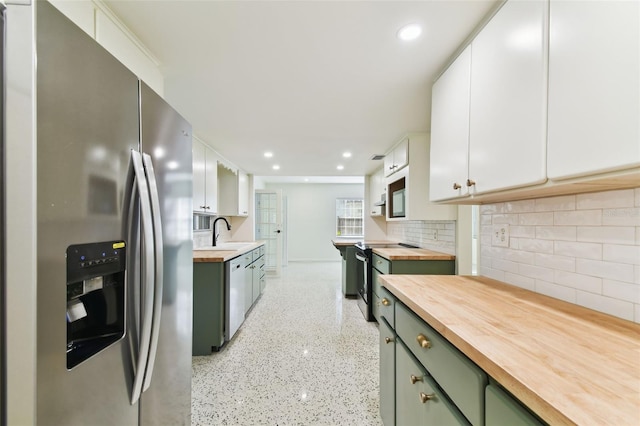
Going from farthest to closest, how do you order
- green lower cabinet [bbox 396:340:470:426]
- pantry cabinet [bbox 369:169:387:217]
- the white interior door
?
1. the white interior door
2. pantry cabinet [bbox 369:169:387:217]
3. green lower cabinet [bbox 396:340:470:426]

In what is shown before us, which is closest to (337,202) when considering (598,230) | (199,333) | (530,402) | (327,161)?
(327,161)

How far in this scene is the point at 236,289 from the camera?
277 cm

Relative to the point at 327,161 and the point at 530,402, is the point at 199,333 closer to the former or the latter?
the point at 530,402

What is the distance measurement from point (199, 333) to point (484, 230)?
2.48 metres

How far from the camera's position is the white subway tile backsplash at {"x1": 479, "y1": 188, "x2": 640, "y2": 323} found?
91 cm

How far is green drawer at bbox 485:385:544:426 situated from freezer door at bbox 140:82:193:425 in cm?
113

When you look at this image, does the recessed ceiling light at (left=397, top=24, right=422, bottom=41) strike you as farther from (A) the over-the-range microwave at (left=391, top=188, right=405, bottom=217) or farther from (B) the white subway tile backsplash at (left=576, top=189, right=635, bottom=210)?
(A) the over-the-range microwave at (left=391, top=188, right=405, bottom=217)

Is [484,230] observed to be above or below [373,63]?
below

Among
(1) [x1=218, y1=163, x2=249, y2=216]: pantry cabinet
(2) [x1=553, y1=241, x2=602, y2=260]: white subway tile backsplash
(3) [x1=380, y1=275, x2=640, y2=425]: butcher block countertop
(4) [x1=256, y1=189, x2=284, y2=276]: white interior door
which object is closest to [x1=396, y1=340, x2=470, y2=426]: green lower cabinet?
(3) [x1=380, y1=275, x2=640, y2=425]: butcher block countertop

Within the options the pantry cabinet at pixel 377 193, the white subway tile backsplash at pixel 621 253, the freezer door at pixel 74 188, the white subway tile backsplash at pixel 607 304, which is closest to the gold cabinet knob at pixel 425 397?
the white subway tile backsplash at pixel 607 304

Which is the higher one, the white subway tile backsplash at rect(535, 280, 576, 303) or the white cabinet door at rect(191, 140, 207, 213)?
the white cabinet door at rect(191, 140, 207, 213)

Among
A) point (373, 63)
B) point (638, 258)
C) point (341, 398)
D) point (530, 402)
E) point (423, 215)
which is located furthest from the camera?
point (423, 215)

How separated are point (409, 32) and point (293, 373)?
2.45 metres

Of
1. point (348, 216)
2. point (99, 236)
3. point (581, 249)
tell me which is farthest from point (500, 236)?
point (348, 216)
